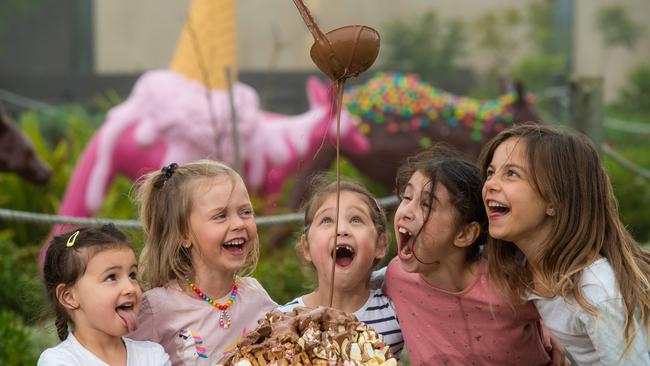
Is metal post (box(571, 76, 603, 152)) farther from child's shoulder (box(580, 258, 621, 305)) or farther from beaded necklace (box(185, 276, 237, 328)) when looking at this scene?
beaded necklace (box(185, 276, 237, 328))

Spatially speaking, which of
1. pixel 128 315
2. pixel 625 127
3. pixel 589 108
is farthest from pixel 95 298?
pixel 625 127

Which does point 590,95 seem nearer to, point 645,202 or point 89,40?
point 645,202

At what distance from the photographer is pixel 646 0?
2102 centimetres

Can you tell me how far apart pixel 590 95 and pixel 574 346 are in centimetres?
315

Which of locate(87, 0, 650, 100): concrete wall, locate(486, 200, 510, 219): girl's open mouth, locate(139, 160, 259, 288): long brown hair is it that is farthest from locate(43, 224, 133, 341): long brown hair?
locate(87, 0, 650, 100): concrete wall

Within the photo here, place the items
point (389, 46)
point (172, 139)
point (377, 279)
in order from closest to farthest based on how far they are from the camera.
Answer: point (377, 279)
point (172, 139)
point (389, 46)

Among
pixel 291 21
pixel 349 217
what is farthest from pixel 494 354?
pixel 291 21

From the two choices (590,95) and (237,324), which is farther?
(590,95)

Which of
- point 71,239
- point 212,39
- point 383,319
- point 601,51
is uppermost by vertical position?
point 212,39

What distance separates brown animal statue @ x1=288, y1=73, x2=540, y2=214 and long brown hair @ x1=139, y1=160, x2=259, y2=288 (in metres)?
→ 4.55

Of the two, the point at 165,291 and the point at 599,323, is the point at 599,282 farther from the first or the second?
the point at 165,291

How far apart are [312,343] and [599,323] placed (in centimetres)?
85

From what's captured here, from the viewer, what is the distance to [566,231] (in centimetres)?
287

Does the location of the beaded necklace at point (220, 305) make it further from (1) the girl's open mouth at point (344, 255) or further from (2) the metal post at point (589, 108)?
(2) the metal post at point (589, 108)
